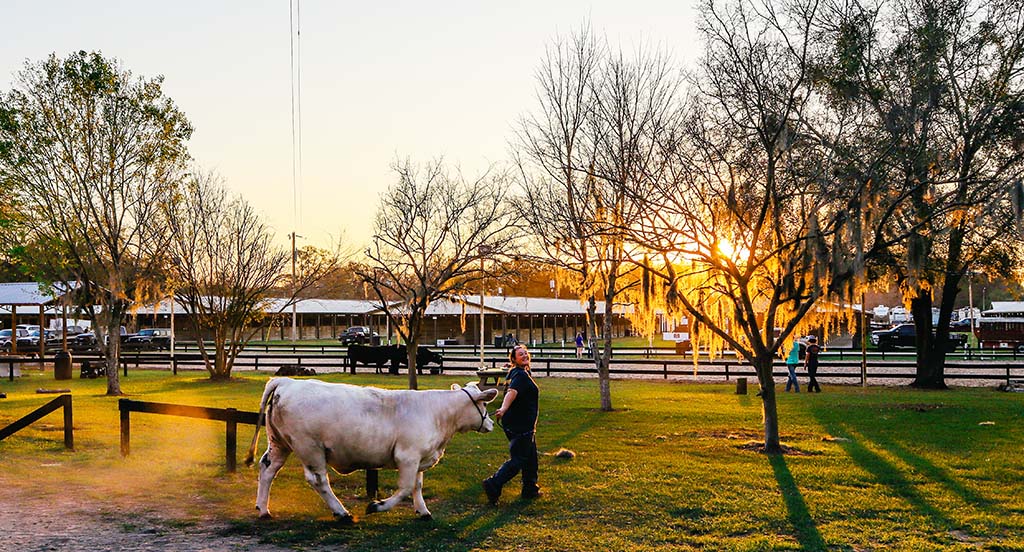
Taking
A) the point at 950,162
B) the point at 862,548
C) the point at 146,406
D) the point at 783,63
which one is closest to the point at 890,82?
the point at 950,162

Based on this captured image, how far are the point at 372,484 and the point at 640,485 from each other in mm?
3409

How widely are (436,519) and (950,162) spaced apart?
45.0 ft

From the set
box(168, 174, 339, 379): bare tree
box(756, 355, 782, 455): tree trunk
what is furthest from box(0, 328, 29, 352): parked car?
box(756, 355, 782, 455): tree trunk

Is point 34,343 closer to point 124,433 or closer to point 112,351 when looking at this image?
point 112,351

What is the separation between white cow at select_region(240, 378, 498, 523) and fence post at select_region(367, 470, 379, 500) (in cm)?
94

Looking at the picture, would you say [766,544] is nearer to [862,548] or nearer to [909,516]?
[862,548]

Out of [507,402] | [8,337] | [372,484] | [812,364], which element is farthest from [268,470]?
[8,337]

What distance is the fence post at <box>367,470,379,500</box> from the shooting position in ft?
34.1

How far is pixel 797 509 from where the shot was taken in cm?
1007

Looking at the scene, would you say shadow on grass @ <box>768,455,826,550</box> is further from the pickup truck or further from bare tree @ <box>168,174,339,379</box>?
the pickup truck

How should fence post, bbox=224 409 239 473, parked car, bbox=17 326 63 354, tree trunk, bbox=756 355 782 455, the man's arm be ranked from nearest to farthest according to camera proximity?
the man's arm → fence post, bbox=224 409 239 473 → tree trunk, bbox=756 355 782 455 → parked car, bbox=17 326 63 354

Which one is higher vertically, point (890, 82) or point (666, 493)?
point (890, 82)

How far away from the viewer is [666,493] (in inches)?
431

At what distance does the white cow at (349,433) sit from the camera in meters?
A: 9.10
